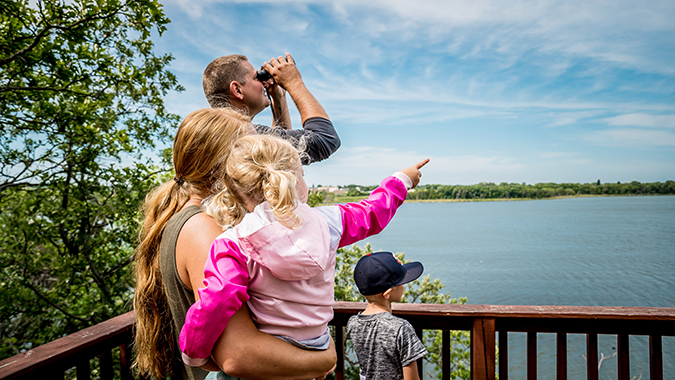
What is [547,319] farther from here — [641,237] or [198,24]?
[641,237]

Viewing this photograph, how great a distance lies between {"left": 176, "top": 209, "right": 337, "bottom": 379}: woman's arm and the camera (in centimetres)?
72

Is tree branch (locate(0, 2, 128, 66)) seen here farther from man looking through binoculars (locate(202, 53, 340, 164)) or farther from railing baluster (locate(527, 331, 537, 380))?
railing baluster (locate(527, 331, 537, 380))

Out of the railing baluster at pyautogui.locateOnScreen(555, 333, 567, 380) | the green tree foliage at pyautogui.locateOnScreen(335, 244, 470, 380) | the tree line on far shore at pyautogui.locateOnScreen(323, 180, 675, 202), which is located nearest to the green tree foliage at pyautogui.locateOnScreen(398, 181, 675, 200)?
the tree line on far shore at pyautogui.locateOnScreen(323, 180, 675, 202)

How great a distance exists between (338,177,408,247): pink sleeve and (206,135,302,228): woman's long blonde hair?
0.21 m

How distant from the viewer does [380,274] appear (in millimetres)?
1630

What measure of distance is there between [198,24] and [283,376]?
5.22m

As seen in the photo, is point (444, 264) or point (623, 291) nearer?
point (623, 291)

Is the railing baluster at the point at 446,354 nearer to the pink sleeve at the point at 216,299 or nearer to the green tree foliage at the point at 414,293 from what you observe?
the pink sleeve at the point at 216,299

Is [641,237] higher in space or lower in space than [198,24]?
lower

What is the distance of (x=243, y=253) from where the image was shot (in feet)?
2.45

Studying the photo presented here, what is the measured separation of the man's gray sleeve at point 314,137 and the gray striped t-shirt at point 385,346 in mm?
784

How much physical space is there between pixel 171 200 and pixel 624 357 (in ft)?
6.10

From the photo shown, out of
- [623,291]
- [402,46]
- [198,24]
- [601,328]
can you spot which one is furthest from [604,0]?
[601,328]

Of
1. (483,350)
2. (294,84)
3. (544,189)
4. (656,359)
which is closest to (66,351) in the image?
(294,84)
